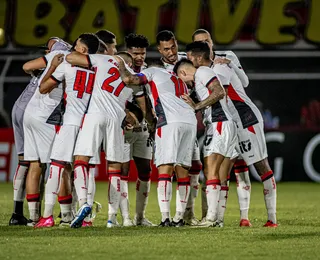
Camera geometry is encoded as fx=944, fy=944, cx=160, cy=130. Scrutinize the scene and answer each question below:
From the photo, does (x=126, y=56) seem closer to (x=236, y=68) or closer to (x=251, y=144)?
(x=236, y=68)

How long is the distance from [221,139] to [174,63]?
1.29m

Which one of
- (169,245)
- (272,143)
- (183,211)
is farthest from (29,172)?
(272,143)

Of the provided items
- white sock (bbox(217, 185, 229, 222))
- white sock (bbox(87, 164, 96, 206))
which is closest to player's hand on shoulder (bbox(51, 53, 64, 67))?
white sock (bbox(87, 164, 96, 206))

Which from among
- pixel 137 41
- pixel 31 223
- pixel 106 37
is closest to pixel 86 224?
pixel 31 223

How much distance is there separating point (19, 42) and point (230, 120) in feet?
40.0

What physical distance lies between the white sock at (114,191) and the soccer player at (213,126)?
3.14ft

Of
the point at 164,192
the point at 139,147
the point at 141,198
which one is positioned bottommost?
the point at 141,198

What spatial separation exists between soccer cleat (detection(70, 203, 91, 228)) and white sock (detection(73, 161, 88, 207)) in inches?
8.9

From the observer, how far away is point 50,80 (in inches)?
379

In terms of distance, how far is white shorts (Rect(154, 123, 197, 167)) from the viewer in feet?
32.5

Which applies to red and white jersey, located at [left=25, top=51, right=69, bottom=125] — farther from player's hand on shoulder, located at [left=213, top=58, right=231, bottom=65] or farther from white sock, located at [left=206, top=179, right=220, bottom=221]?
white sock, located at [left=206, top=179, right=220, bottom=221]

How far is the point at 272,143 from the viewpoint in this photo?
61.5 ft

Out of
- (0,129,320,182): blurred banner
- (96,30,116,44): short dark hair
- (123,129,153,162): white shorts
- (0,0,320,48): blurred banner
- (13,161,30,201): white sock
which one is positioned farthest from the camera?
(0,0,320,48): blurred banner

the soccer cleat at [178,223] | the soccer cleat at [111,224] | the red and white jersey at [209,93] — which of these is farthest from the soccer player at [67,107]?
the soccer cleat at [178,223]
